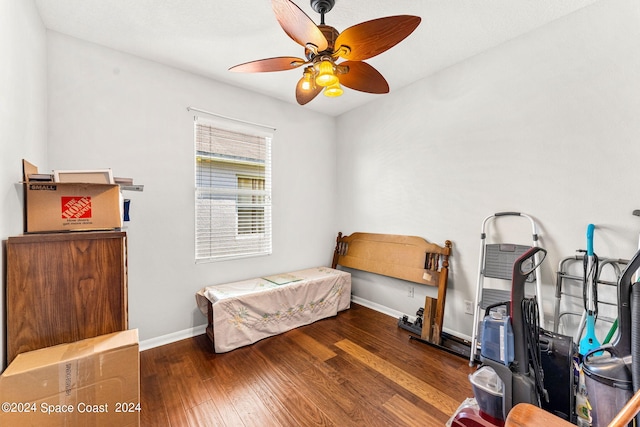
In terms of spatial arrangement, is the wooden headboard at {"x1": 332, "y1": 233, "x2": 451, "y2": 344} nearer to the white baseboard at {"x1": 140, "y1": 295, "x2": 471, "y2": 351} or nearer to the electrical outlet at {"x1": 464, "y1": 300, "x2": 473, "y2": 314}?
the electrical outlet at {"x1": 464, "y1": 300, "x2": 473, "y2": 314}

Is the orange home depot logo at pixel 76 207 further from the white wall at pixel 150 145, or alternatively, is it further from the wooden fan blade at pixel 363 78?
the wooden fan blade at pixel 363 78

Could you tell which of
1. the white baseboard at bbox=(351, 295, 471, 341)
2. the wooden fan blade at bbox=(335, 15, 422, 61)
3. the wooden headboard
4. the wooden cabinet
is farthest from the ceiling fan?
the white baseboard at bbox=(351, 295, 471, 341)

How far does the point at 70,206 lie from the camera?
1.44 metres

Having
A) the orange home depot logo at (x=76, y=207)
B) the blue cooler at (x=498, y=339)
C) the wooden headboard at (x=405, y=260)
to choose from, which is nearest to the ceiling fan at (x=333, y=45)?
the orange home depot logo at (x=76, y=207)

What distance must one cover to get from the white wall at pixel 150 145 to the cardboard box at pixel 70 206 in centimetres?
95

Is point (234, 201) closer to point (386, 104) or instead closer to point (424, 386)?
point (386, 104)

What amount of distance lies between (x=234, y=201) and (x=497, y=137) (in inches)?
110

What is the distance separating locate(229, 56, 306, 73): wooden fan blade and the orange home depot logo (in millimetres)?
1198

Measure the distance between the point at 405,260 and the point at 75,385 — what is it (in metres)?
2.86

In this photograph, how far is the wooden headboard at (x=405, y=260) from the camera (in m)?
2.71

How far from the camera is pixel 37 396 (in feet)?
3.77

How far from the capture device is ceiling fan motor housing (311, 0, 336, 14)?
1.81m

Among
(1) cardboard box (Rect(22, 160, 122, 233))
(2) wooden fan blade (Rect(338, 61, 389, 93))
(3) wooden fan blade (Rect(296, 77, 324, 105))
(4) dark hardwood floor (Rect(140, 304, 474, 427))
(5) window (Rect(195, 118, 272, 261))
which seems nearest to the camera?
(1) cardboard box (Rect(22, 160, 122, 233))

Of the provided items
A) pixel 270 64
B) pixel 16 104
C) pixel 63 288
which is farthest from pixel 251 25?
pixel 63 288
